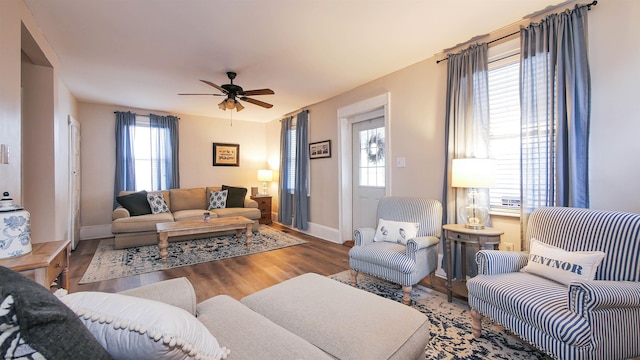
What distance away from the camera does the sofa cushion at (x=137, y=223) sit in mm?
4137

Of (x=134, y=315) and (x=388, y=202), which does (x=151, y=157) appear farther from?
(x=134, y=315)

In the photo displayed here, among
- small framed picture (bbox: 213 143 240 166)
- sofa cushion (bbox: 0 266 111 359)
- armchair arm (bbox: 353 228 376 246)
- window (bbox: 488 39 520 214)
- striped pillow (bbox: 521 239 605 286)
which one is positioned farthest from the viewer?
small framed picture (bbox: 213 143 240 166)

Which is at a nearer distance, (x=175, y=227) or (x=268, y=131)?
(x=175, y=227)

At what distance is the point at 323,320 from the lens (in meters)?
1.30

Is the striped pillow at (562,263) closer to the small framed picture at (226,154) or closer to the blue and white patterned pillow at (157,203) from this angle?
the blue and white patterned pillow at (157,203)

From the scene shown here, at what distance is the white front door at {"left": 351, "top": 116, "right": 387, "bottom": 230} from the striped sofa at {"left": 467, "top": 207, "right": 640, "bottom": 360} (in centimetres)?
216

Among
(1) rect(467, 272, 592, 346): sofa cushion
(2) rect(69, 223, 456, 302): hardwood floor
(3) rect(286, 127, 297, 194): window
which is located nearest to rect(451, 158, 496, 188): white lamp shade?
(1) rect(467, 272, 592, 346): sofa cushion

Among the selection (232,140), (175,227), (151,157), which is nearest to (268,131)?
(232,140)

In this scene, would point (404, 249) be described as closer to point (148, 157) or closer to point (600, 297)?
point (600, 297)

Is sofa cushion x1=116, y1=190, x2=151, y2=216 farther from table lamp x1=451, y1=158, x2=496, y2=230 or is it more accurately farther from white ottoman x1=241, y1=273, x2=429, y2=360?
table lamp x1=451, y1=158, x2=496, y2=230

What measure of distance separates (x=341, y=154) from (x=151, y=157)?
3910mm

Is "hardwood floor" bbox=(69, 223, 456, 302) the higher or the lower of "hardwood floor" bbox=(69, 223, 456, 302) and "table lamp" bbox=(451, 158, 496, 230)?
the lower

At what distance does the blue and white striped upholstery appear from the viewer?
94.3 inches

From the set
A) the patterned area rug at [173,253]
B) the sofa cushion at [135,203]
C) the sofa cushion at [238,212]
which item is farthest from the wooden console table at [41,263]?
the sofa cushion at [238,212]
